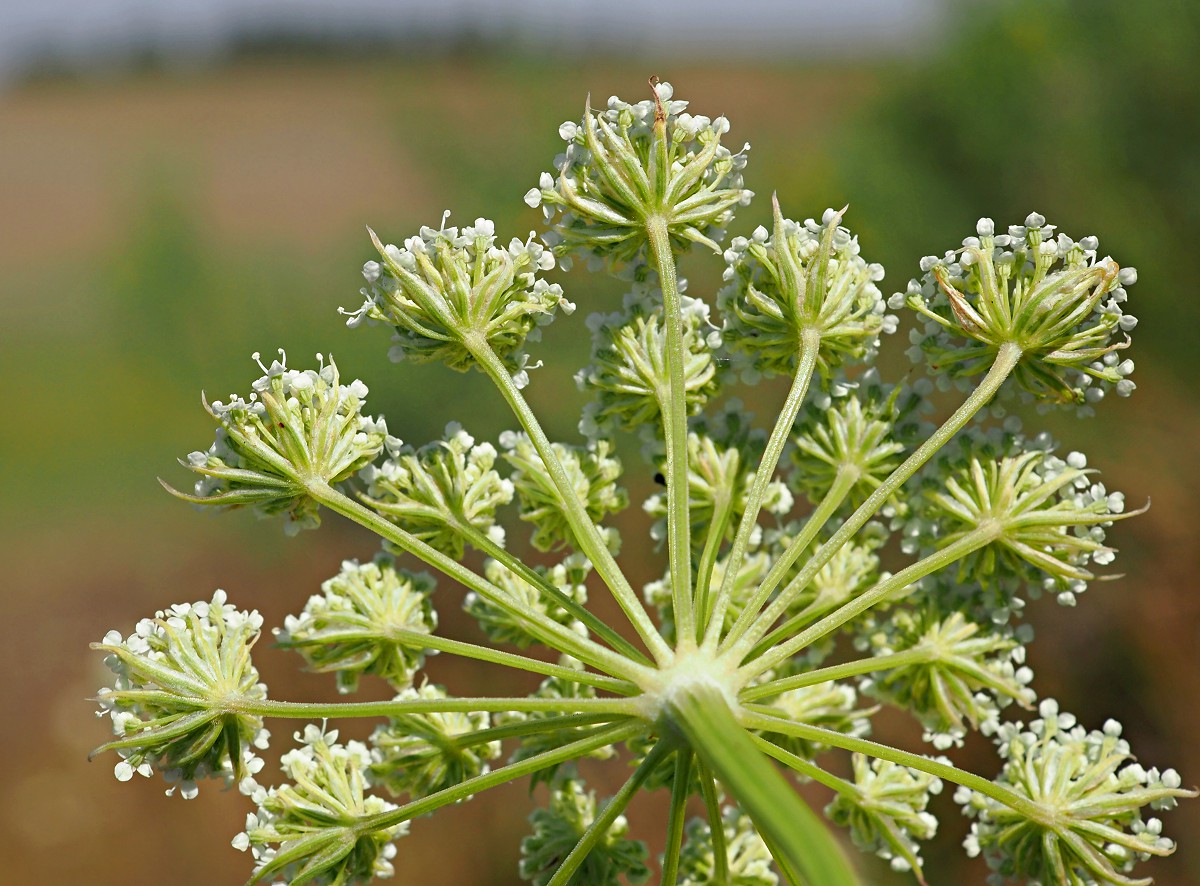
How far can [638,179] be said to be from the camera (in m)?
1.97

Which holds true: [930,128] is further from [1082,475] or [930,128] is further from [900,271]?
[1082,475]

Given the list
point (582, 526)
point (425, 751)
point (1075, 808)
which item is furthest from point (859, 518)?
point (425, 751)

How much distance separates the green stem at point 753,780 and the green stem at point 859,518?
0.13 metres

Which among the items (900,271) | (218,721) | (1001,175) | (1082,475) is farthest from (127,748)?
(1001,175)

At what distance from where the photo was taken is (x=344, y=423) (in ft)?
6.25

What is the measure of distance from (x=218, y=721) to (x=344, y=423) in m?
0.57

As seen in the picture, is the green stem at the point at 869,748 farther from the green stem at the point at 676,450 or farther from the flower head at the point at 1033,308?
the flower head at the point at 1033,308

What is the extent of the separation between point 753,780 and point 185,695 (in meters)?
1.01

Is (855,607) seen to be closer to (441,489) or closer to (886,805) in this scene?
(886,805)

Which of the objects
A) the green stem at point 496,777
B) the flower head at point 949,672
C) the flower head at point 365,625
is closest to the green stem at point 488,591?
the green stem at point 496,777

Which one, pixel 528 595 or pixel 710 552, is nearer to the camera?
pixel 710 552

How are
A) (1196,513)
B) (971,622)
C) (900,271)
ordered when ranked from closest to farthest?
1. (971,622)
2. (1196,513)
3. (900,271)

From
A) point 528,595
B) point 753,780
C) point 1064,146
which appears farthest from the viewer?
point 1064,146

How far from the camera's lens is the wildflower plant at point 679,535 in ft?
5.83
